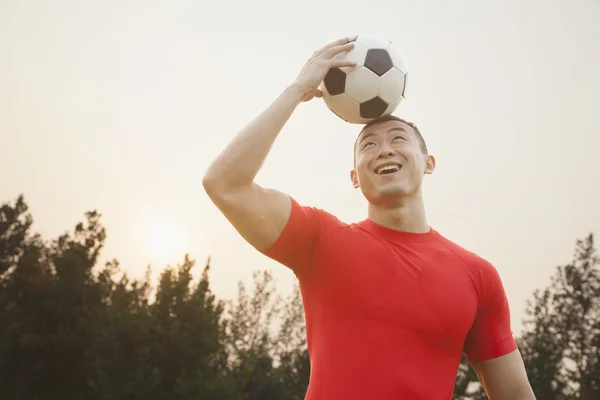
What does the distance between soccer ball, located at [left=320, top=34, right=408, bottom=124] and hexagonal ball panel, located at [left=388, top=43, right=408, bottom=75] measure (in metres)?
0.08

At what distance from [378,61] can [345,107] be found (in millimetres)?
465

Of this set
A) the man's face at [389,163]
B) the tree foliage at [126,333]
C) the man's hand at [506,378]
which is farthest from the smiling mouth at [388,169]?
the tree foliage at [126,333]

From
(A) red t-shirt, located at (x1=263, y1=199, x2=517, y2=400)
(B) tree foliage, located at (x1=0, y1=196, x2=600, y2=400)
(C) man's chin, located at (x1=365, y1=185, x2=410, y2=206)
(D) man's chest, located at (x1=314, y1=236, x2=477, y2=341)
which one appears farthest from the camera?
(B) tree foliage, located at (x1=0, y1=196, x2=600, y2=400)

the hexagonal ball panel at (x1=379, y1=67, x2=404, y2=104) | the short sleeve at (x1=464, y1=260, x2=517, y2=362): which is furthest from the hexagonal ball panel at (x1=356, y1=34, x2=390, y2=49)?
the short sleeve at (x1=464, y1=260, x2=517, y2=362)

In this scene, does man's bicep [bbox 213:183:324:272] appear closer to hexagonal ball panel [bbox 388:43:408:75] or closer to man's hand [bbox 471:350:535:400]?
man's hand [bbox 471:350:535:400]

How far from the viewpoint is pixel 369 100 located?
3.56m

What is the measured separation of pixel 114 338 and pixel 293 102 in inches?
999

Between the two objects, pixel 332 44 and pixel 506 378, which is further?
pixel 332 44

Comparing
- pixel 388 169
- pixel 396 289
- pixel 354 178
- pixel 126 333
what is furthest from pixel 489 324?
pixel 126 333

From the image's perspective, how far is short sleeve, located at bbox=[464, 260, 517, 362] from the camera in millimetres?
3062

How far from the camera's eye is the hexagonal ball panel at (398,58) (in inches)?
151

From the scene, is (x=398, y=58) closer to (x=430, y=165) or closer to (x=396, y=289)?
(x=430, y=165)

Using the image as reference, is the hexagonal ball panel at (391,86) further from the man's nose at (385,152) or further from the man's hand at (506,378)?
the man's hand at (506,378)

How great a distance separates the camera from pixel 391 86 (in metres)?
3.69
